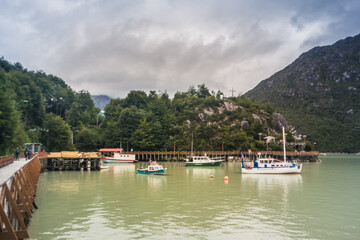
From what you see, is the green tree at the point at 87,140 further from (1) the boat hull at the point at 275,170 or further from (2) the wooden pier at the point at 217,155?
(1) the boat hull at the point at 275,170

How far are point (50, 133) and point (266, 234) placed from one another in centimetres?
8698

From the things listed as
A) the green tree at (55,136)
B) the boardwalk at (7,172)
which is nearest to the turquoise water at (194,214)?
the boardwalk at (7,172)

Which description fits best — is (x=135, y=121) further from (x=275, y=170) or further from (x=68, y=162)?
(x=275, y=170)

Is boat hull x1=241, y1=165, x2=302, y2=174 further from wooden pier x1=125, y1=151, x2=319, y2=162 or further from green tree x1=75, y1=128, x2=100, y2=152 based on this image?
green tree x1=75, y1=128, x2=100, y2=152

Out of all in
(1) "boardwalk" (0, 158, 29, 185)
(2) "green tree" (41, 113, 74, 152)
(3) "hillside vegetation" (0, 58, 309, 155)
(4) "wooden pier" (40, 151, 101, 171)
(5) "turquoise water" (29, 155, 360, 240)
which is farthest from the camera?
(3) "hillside vegetation" (0, 58, 309, 155)

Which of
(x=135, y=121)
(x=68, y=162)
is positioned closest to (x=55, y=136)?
(x=135, y=121)

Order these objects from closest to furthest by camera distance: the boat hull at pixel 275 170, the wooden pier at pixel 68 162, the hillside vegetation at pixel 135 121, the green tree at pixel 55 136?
the boat hull at pixel 275 170
the wooden pier at pixel 68 162
the green tree at pixel 55 136
the hillside vegetation at pixel 135 121

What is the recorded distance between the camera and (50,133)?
3558 inches

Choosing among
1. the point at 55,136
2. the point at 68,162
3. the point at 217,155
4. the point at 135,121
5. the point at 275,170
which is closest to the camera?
the point at 275,170

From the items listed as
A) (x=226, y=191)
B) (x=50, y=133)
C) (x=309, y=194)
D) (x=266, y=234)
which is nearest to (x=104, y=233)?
(x=266, y=234)

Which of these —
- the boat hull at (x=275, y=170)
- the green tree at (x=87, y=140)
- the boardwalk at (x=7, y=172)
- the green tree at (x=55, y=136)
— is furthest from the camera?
the green tree at (x=87, y=140)

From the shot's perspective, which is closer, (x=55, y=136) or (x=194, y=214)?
(x=194, y=214)

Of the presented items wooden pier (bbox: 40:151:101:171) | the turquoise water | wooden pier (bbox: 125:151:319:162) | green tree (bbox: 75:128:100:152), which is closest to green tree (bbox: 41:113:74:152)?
green tree (bbox: 75:128:100:152)

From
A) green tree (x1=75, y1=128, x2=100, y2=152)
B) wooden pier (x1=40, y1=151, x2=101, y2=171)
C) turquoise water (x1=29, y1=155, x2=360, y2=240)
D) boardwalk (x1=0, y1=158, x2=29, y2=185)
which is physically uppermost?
green tree (x1=75, y1=128, x2=100, y2=152)
